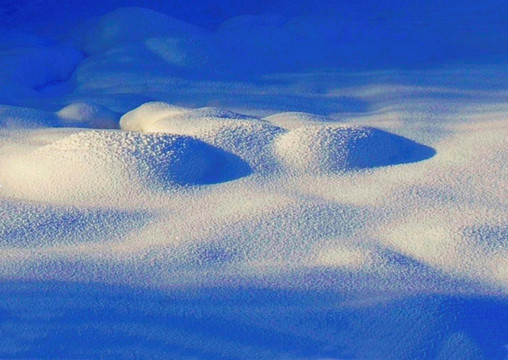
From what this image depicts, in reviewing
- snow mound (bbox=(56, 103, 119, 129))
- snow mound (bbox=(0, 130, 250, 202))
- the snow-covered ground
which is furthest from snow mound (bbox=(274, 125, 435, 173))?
snow mound (bbox=(56, 103, 119, 129))

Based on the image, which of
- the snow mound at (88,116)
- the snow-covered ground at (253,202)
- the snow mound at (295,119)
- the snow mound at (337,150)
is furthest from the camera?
the snow mound at (88,116)

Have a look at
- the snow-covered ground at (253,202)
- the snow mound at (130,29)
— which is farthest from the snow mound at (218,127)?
the snow mound at (130,29)

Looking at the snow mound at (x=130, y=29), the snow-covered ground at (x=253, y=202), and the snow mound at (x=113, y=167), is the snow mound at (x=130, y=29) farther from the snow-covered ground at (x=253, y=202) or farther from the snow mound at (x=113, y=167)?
the snow mound at (x=113, y=167)

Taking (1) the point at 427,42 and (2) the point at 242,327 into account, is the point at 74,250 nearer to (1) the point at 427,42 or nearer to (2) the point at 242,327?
(2) the point at 242,327

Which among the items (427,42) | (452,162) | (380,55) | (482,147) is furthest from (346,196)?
(427,42)

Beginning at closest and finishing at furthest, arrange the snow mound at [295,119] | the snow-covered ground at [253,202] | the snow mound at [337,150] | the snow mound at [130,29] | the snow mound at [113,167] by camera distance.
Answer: the snow-covered ground at [253,202]
the snow mound at [113,167]
the snow mound at [337,150]
the snow mound at [295,119]
the snow mound at [130,29]

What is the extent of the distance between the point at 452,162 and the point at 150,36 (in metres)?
1.33

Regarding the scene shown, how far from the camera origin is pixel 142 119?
181 centimetres

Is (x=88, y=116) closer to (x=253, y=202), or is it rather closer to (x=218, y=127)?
(x=218, y=127)

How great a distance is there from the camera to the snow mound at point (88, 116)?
1812 mm

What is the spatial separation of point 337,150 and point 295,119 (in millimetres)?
280

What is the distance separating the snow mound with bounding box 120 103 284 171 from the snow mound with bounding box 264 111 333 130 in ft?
0.14

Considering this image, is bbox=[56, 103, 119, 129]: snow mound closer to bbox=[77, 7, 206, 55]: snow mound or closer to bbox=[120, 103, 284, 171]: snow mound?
bbox=[120, 103, 284, 171]: snow mound

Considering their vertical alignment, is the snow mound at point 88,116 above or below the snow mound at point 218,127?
above
